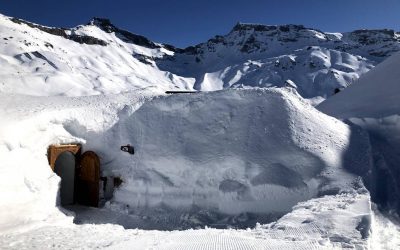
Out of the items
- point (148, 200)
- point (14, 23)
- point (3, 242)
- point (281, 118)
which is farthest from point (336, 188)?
point (14, 23)

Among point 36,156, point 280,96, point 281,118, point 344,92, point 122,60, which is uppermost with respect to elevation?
point 122,60

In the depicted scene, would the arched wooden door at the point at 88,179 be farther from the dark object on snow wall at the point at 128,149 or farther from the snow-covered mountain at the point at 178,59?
the snow-covered mountain at the point at 178,59

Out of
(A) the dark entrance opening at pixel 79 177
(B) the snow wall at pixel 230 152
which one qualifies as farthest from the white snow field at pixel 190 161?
(A) the dark entrance opening at pixel 79 177

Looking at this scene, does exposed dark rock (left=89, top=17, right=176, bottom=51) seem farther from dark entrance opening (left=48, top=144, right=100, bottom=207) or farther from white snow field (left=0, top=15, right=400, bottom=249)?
dark entrance opening (left=48, top=144, right=100, bottom=207)

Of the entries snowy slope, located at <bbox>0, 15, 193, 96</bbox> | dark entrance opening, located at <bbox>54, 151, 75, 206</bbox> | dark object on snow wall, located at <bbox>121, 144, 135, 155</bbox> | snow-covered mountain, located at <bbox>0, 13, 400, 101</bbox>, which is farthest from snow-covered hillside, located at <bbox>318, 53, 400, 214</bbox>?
snowy slope, located at <bbox>0, 15, 193, 96</bbox>

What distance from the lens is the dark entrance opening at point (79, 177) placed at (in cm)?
1247

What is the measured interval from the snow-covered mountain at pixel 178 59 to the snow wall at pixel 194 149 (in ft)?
65.5

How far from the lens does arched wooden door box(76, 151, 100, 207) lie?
40.9 feet

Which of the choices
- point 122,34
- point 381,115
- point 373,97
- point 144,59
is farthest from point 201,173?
point 122,34

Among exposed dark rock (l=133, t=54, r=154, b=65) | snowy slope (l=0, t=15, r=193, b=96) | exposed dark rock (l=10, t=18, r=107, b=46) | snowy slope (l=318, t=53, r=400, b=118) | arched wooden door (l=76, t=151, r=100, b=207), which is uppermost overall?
exposed dark rock (l=10, t=18, r=107, b=46)

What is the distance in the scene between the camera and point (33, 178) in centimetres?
1009

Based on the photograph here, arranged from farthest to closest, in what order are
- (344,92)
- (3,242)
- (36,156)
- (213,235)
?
1. (344,92)
2. (36,156)
3. (3,242)
4. (213,235)

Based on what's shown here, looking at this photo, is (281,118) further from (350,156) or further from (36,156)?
(36,156)

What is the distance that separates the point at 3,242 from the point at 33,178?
274cm
